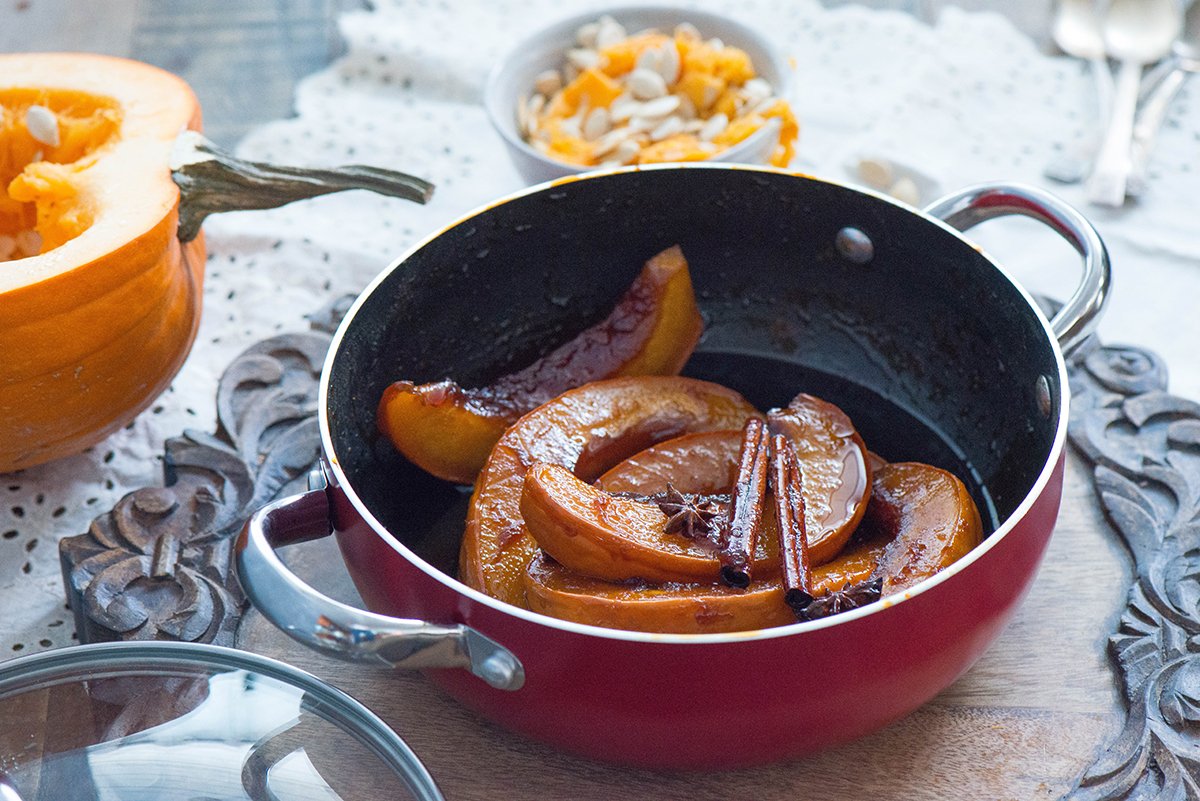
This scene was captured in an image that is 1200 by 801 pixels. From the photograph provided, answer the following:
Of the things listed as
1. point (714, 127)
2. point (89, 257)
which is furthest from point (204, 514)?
point (714, 127)

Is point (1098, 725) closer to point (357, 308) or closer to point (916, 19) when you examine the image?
point (357, 308)

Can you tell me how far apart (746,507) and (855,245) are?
31 centimetres

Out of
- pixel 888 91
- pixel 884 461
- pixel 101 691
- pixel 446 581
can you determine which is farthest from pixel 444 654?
pixel 888 91

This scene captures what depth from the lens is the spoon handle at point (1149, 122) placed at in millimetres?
1297

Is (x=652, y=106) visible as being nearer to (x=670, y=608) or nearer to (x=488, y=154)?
(x=488, y=154)

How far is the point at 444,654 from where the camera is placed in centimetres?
61

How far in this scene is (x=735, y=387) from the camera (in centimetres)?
99

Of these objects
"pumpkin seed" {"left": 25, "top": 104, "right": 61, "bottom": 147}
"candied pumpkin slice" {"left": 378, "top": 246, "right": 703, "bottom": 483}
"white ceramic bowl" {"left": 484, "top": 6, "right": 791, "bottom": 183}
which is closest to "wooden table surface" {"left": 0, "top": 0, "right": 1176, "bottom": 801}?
"candied pumpkin slice" {"left": 378, "top": 246, "right": 703, "bottom": 483}

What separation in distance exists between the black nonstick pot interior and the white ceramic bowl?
232 millimetres

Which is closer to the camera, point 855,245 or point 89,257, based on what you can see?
point 89,257

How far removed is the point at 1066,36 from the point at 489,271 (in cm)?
89

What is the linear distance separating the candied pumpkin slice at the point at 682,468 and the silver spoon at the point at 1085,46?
2.37ft

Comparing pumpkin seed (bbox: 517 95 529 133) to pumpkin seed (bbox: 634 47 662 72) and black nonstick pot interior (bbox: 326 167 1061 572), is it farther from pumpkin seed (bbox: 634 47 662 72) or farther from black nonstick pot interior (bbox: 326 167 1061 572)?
black nonstick pot interior (bbox: 326 167 1061 572)

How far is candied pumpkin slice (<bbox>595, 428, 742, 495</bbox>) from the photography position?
0.79 metres
